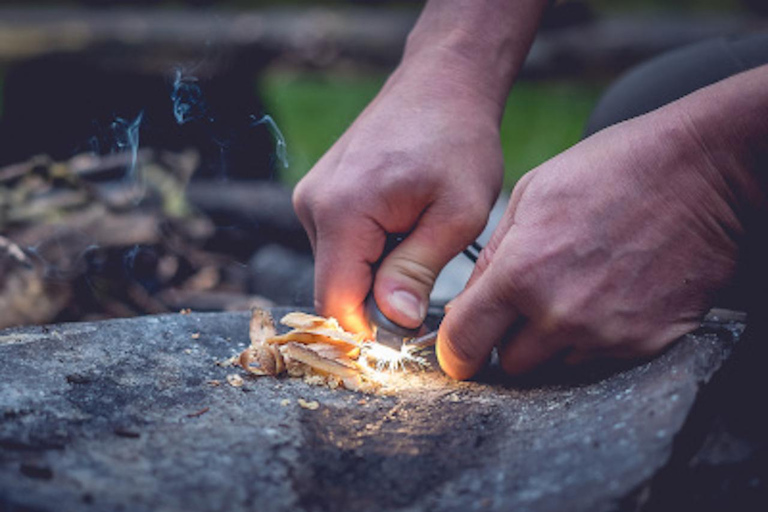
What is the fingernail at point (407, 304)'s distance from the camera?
1802 mm

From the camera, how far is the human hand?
1348 mm

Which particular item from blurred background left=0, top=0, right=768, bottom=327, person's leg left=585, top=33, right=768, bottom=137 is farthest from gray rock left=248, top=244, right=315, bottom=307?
person's leg left=585, top=33, right=768, bottom=137

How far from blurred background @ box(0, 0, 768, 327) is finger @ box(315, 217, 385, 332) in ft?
2.11

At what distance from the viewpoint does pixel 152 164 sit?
127 inches

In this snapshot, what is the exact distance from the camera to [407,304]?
1.81m

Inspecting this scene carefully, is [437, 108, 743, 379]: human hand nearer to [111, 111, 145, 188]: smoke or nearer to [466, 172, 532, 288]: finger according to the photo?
[466, 172, 532, 288]: finger

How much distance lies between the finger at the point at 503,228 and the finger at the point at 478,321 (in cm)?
9

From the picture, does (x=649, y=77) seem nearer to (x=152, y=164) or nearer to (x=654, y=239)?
(x=654, y=239)

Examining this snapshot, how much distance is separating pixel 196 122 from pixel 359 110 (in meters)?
4.25

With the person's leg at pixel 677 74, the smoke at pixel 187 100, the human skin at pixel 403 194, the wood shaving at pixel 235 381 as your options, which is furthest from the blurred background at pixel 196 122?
the person's leg at pixel 677 74

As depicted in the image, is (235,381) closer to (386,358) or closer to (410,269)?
(386,358)

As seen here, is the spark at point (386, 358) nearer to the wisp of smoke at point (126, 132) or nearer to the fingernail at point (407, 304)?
the fingernail at point (407, 304)

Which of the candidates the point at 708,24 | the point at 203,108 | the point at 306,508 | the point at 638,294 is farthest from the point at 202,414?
the point at 708,24

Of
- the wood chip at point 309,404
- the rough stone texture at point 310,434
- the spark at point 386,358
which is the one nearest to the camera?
the rough stone texture at point 310,434
